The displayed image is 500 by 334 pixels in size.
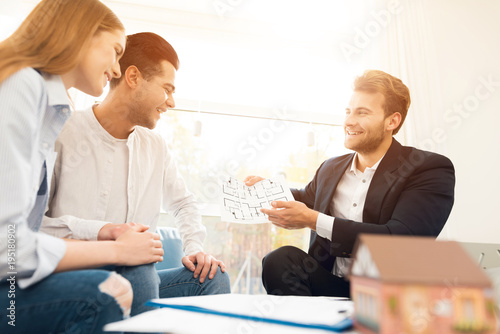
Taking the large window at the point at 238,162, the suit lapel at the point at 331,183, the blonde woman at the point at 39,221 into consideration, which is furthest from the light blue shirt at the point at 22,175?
the large window at the point at 238,162

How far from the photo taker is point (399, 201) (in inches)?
56.4

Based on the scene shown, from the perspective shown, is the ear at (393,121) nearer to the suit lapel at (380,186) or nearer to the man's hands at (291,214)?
the suit lapel at (380,186)

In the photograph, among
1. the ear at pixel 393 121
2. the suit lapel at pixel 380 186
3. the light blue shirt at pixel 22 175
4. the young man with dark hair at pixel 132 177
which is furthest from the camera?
the ear at pixel 393 121

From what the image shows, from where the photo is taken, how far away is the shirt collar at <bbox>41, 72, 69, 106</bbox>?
0.84 metres

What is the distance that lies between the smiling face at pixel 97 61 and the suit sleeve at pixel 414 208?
3.10 ft

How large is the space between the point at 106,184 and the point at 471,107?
2.74m

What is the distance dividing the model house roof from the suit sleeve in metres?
0.93

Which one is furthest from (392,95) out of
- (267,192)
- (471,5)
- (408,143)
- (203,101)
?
(471,5)

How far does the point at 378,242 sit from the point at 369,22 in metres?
2.92

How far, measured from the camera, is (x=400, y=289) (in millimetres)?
367

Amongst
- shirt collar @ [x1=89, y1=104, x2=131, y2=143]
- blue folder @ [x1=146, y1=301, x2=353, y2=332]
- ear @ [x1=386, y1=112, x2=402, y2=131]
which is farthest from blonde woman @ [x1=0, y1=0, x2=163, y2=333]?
ear @ [x1=386, y1=112, x2=402, y2=131]

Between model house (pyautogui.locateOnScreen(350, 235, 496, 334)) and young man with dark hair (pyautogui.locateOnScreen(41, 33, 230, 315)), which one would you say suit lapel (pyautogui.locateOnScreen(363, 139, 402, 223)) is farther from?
model house (pyautogui.locateOnScreen(350, 235, 496, 334))

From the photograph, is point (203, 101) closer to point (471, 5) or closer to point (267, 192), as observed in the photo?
point (267, 192)

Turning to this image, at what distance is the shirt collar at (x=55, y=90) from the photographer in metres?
0.84
